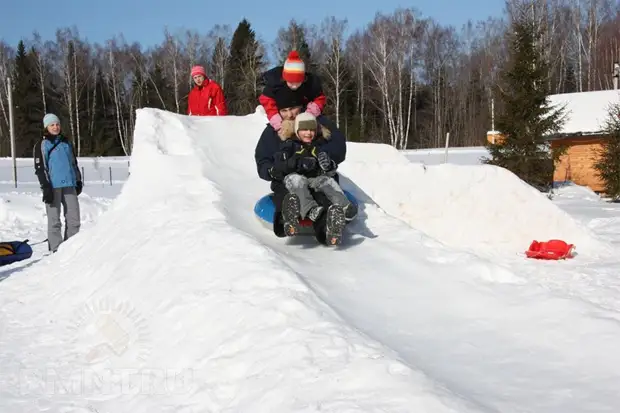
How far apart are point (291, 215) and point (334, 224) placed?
0.36 meters

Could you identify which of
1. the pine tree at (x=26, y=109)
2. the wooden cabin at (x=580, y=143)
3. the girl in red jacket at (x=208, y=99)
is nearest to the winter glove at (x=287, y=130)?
the girl in red jacket at (x=208, y=99)

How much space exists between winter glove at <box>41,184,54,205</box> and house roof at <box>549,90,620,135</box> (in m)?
17.0

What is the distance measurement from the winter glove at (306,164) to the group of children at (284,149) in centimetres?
2

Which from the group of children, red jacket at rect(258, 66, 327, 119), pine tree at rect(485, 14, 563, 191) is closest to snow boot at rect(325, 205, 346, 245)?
the group of children

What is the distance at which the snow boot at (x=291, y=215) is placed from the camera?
4.78 metres

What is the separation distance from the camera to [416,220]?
20.8 ft

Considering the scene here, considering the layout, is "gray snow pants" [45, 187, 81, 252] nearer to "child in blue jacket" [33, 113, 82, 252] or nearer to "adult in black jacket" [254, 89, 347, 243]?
"child in blue jacket" [33, 113, 82, 252]

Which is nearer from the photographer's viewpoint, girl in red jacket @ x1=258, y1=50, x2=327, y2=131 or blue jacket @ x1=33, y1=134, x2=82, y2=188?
girl in red jacket @ x1=258, y1=50, x2=327, y2=131

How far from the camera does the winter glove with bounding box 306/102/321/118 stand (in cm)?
582

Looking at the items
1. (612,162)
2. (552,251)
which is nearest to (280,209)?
(552,251)

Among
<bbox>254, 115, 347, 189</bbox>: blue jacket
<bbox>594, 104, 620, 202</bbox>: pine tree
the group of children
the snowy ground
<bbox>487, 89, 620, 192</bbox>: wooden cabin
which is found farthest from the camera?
<bbox>487, 89, 620, 192</bbox>: wooden cabin

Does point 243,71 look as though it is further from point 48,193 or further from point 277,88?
point 277,88

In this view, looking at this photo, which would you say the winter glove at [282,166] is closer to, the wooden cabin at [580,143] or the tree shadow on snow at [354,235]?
the tree shadow on snow at [354,235]

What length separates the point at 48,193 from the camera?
7109mm
